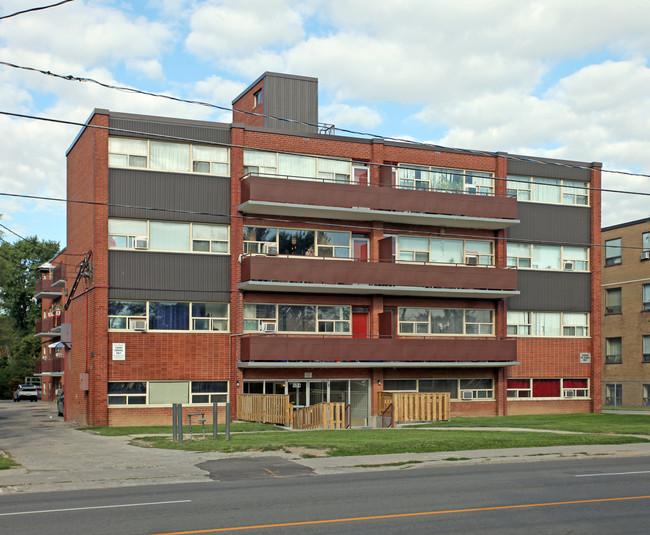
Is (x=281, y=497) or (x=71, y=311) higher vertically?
(x=71, y=311)

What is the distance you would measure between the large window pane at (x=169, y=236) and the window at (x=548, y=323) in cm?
1653

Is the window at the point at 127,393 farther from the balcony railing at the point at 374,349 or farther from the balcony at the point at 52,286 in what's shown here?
the balcony at the point at 52,286

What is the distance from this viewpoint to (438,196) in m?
38.7

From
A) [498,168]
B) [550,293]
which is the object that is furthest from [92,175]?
[550,293]

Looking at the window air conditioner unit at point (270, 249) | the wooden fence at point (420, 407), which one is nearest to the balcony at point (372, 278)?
the window air conditioner unit at point (270, 249)

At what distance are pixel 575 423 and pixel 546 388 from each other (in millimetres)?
8961

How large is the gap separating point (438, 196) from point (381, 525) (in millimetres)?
28357

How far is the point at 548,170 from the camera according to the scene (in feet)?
137

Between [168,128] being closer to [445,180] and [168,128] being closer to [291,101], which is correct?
[291,101]

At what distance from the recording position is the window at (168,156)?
34394mm

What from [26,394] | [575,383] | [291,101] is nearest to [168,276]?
[291,101]

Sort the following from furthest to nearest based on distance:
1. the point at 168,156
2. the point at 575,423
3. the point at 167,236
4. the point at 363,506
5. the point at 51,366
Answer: the point at 51,366 < the point at 168,156 < the point at 167,236 < the point at 575,423 < the point at 363,506

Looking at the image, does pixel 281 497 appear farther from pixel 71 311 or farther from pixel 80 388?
pixel 71 311

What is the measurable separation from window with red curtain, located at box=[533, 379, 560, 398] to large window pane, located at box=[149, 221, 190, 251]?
61.6 ft
